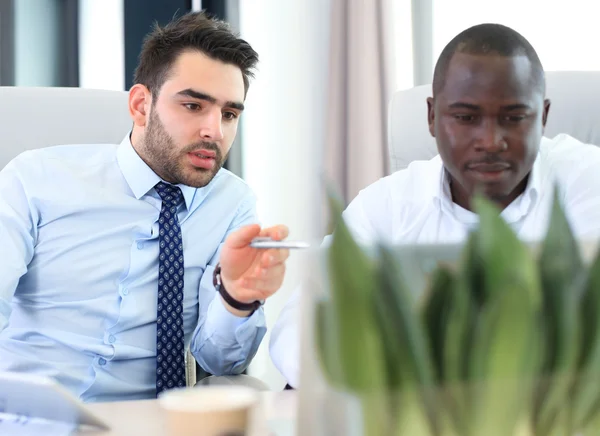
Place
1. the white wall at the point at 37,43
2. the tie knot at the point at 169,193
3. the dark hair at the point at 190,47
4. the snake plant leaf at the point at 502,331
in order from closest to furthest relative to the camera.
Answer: the snake plant leaf at the point at 502,331 < the tie knot at the point at 169,193 < the dark hair at the point at 190,47 < the white wall at the point at 37,43

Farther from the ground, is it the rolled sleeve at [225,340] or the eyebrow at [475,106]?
the eyebrow at [475,106]

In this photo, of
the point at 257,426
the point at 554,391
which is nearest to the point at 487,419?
the point at 554,391

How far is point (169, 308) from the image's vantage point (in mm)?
1389

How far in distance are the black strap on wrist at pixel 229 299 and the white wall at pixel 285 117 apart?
50.0 inches

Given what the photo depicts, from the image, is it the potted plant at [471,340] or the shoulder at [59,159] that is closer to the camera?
the potted plant at [471,340]

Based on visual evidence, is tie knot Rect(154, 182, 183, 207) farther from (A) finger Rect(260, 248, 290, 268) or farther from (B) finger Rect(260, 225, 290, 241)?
(B) finger Rect(260, 225, 290, 241)

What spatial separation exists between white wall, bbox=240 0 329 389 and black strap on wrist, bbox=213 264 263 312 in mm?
1271

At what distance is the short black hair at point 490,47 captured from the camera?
44.6 inches

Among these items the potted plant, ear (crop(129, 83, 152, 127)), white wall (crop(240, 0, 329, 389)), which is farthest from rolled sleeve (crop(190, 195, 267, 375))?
white wall (crop(240, 0, 329, 389))

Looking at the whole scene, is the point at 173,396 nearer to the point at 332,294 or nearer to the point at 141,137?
the point at 332,294

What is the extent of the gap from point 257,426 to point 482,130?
1.96 ft

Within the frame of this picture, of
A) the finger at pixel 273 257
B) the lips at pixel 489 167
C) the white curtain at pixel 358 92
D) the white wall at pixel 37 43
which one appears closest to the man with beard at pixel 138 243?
the finger at pixel 273 257

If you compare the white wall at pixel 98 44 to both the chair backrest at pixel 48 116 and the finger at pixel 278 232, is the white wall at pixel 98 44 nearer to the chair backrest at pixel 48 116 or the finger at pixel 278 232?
the chair backrest at pixel 48 116

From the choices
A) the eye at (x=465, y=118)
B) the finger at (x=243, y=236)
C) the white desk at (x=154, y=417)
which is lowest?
the white desk at (x=154, y=417)
